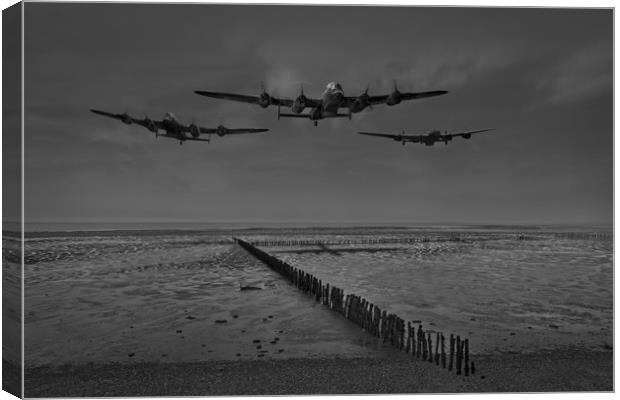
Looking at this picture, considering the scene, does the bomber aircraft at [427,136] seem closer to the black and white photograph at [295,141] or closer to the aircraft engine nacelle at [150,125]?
the black and white photograph at [295,141]

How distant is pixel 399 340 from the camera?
26.9 feet

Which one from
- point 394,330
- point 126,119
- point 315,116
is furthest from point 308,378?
point 315,116

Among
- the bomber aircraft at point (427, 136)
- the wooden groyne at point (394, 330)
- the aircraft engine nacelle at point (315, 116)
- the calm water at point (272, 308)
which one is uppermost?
the aircraft engine nacelle at point (315, 116)

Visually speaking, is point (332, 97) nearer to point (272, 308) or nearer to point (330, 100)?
point (330, 100)

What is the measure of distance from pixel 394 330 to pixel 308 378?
2262mm

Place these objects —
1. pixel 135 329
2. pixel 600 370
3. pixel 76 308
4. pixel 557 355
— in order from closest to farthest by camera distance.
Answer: pixel 600 370, pixel 557 355, pixel 135 329, pixel 76 308

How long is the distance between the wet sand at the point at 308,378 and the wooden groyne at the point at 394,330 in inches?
10.0

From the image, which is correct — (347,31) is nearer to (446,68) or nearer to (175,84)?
(446,68)

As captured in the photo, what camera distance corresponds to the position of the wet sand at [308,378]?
22.2 feet

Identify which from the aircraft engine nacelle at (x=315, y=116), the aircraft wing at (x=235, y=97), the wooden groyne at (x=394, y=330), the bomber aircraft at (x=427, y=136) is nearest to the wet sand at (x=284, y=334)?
the wooden groyne at (x=394, y=330)

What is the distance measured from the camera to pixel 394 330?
8.40 metres

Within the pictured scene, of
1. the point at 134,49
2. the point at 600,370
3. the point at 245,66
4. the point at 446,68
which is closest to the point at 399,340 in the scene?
the point at 600,370

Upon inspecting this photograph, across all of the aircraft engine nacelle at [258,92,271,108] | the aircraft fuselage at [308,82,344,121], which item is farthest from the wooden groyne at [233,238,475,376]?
the aircraft engine nacelle at [258,92,271,108]

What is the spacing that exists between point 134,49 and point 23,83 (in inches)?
75.0
